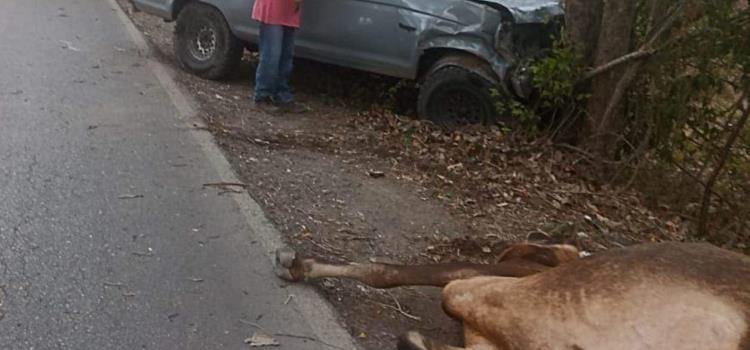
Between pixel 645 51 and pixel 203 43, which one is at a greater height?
pixel 645 51

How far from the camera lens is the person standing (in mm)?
8656

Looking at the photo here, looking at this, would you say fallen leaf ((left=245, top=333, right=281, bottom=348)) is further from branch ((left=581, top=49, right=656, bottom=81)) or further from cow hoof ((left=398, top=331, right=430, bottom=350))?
branch ((left=581, top=49, right=656, bottom=81))

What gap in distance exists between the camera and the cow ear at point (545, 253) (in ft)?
14.7

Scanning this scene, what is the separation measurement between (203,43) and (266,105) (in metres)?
1.42

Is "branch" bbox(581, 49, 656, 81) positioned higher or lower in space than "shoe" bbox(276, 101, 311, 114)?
higher

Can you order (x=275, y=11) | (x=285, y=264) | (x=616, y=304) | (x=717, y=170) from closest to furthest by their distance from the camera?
(x=616, y=304) < (x=285, y=264) < (x=717, y=170) < (x=275, y=11)

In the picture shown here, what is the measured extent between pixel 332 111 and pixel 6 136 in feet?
10.7

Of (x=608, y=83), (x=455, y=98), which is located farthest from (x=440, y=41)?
(x=608, y=83)

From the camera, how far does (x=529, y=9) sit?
8.35 metres

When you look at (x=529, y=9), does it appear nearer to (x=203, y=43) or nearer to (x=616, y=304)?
(x=203, y=43)

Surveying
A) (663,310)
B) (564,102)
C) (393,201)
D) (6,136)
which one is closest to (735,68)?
(564,102)

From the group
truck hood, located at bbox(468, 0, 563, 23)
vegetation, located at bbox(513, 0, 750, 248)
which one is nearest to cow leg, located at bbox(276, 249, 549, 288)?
vegetation, located at bbox(513, 0, 750, 248)

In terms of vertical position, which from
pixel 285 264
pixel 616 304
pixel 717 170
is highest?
pixel 616 304

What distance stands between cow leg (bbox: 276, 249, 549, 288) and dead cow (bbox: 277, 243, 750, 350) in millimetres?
109
